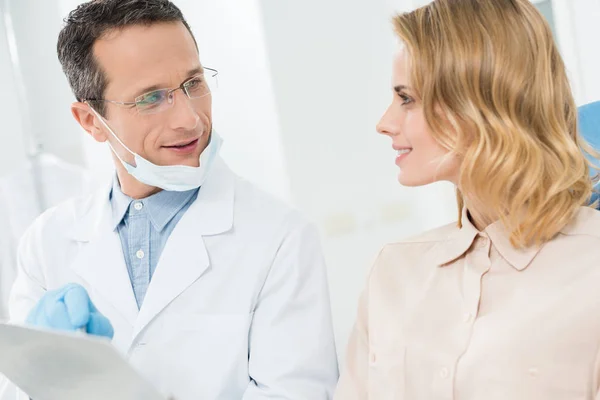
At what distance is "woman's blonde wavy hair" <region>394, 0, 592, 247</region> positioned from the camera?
1.16 metres

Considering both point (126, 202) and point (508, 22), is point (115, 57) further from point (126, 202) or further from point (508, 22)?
point (508, 22)

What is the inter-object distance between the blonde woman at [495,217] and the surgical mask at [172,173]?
457mm

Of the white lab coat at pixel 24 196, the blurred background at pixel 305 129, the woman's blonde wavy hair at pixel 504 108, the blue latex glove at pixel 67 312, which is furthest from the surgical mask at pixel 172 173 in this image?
the white lab coat at pixel 24 196

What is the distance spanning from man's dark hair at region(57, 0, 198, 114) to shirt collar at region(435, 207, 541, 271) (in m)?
0.75

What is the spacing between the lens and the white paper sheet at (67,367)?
46.2 inches

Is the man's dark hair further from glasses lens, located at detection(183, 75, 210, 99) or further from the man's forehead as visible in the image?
glasses lens, located at detection(183, 75, 210, 99)

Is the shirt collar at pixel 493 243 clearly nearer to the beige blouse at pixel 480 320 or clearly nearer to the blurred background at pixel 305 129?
the beige blouse at pixel 480 320

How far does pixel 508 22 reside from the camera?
1.19 meters

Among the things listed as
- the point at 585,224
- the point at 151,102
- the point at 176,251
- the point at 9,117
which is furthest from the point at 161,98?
the point at 9,117

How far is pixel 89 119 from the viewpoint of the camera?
168 cm

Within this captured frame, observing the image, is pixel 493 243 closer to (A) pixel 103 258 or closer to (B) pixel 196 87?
(B) pixel 196 87

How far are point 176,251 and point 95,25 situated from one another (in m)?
0.50

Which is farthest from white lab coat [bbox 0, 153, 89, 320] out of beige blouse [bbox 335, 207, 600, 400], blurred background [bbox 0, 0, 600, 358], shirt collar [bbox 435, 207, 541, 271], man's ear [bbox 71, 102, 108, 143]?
shirt collar [bbox 435, 207, 541, 271]

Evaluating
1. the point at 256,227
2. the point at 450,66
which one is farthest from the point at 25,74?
the point at 450,66
